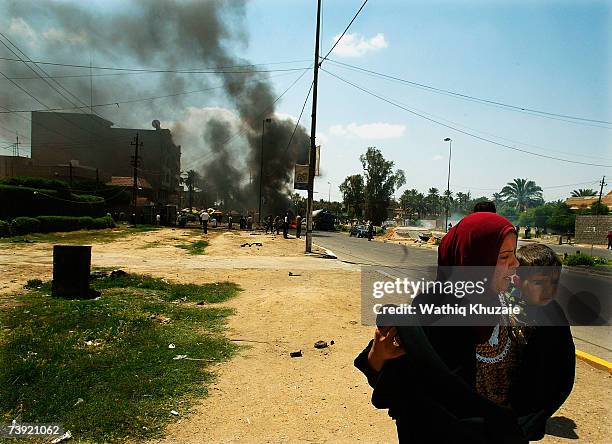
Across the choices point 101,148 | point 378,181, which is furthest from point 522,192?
point 101,148

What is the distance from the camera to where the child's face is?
5.39 feet

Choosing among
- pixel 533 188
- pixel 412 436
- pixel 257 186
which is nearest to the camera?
pixel 412 436

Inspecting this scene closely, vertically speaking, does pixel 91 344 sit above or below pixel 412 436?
below

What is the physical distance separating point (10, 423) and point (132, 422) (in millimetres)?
889

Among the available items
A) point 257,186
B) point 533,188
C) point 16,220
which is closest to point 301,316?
point 16,220

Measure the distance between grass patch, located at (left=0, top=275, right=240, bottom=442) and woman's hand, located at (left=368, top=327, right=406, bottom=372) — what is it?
2.41 metres

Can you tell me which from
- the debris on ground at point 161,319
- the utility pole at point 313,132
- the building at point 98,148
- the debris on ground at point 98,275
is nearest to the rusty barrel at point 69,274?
the debris on ground at point 161,319

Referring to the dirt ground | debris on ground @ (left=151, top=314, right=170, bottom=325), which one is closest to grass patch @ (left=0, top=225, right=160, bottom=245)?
the dirt ground

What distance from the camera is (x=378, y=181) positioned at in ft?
205

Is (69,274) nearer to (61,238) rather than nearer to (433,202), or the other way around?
(61,238)

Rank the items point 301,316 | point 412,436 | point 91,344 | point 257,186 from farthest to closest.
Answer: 1. point 257,186
2. point 301,316
3. point 91,344
4. point 412,436

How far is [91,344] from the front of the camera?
16.3 ft

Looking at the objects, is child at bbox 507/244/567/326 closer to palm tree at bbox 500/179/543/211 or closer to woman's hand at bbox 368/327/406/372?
woman's hand at bbox 368/327/406/372

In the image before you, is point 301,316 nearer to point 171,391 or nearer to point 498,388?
point 171,391
